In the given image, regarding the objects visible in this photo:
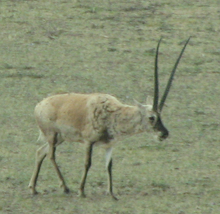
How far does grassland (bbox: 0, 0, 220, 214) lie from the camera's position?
27.4 feet

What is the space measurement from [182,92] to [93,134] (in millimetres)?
4862

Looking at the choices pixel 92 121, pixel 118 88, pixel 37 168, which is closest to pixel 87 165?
pixel 92 121

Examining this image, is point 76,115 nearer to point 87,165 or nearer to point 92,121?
point 92,121

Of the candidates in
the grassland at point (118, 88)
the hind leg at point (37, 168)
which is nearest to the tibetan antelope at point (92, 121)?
the hind leg at point (37, 168)

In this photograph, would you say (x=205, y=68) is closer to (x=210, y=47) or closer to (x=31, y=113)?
(x=210, y=47)

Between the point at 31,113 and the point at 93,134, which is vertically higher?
the point at 93,134

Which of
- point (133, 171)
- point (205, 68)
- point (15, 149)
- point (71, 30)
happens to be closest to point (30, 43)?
point (71, 30)

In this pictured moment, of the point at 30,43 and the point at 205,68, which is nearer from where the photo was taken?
the point at 205,68

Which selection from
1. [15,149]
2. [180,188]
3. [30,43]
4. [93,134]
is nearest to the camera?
[93,134]

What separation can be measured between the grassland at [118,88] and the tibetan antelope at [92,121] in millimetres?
492

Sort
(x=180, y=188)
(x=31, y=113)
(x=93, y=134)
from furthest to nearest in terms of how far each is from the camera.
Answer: (x=31, y=113), (x=180, y=188), (x=93, y=134)

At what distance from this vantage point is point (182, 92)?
498 inches

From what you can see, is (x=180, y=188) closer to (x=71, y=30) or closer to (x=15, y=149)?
(x=15, y=149)

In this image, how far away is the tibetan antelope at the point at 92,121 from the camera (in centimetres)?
801
